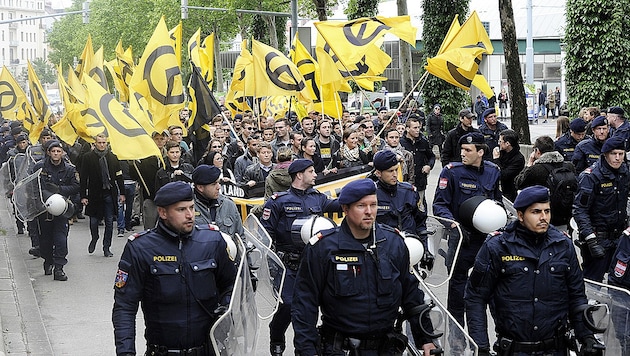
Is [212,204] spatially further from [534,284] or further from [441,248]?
[534,284]

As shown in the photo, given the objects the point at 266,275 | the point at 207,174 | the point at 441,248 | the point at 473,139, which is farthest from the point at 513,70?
the point at 207,174

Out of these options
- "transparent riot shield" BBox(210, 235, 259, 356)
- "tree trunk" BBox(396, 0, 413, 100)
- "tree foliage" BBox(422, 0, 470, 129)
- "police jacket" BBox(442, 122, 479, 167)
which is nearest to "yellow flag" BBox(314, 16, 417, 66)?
"police jacket" BBox(442, 122, 479, 167)

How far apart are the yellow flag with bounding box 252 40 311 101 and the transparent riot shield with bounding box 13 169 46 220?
4920mm

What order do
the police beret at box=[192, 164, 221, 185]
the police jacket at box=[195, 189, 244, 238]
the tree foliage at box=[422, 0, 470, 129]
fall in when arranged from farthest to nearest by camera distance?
the tree foliage at box=[422, 0, 470, 129], the police jacket at box=[195, 189, 244, 238], the police beret at box=[192, 164, 221, 185]

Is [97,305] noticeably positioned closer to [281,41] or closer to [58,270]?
[58,270]

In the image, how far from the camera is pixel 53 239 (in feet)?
43.3

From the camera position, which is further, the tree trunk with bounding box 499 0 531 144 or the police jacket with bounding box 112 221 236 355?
the tree trunk with bounding box 499 0 531 144

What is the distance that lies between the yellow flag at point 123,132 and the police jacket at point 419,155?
4.27m

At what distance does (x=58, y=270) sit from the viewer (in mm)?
13117

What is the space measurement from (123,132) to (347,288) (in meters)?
7.21

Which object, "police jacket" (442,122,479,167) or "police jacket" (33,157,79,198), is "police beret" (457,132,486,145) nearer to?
"police jacket" (442,122,479,167)

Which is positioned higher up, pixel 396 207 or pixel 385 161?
pixel 385 161

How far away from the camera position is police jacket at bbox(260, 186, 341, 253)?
8648mm

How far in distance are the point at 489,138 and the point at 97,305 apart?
20.5 ft
